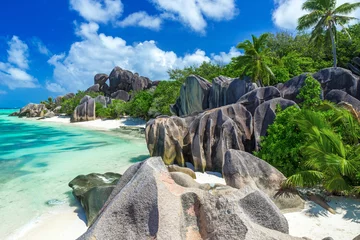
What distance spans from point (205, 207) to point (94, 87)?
59824mm

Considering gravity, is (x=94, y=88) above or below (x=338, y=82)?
above

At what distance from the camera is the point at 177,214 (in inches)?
115

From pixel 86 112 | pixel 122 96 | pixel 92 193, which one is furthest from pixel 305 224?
pixel 122 96

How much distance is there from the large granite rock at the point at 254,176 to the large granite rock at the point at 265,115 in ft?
Result: 9.53

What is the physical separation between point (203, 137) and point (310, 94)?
5354mm

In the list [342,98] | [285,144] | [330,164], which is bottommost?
[330,164]

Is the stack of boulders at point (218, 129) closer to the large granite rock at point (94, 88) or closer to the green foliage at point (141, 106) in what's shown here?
the green foliage at point (141, 106)

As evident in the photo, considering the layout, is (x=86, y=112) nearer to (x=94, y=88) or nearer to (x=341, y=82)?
(x=94, y=88)

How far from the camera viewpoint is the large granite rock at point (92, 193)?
19.4 feet

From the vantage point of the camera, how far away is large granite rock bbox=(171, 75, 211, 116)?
66.7 ft

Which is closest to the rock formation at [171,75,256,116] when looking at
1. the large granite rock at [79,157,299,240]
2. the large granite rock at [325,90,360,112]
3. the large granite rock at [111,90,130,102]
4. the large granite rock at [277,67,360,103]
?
the large granite rock at [277,67,360,103]

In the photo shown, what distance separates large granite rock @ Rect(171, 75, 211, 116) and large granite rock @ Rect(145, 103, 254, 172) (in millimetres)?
9282

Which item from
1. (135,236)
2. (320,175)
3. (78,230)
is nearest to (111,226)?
(135,236)

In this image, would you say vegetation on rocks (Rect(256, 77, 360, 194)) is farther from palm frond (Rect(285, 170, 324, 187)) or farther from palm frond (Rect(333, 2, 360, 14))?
palm frond (Rect(333, 2, 360, 14))
